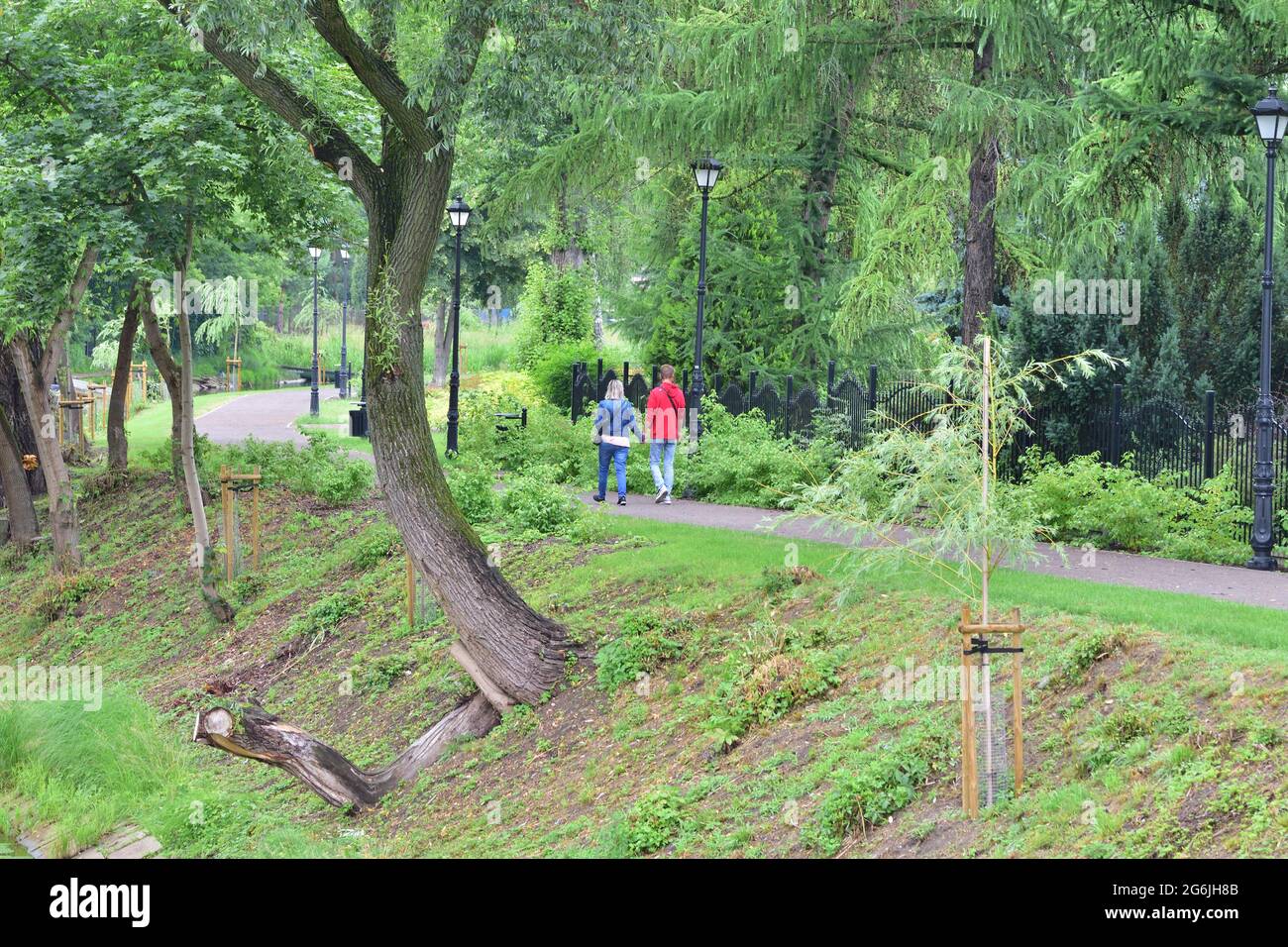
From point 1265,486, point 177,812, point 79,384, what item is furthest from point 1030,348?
point 79,384

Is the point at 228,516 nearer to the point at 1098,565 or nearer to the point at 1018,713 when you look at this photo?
the point at 1098,565

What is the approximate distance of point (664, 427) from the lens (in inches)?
787

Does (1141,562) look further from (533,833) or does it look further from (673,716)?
(533,833)

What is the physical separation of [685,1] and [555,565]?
31.8ft

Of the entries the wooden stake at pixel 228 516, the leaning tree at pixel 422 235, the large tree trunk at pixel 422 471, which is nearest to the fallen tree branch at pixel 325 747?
the leaning tree at pixel 422 235

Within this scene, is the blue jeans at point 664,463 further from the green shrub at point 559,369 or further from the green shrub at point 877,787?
the green shrub at point 559,369

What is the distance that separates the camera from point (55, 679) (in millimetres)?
17422

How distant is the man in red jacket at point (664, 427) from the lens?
20.0 metres

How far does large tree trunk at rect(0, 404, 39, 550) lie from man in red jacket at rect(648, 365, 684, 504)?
12.2 m

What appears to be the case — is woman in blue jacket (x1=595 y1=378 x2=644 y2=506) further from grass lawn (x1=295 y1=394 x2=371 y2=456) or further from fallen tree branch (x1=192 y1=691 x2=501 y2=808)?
grass lawn (x1=295 y1=394 x2=371 y2=456)

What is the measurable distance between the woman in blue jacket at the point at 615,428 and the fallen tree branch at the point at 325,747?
642cm

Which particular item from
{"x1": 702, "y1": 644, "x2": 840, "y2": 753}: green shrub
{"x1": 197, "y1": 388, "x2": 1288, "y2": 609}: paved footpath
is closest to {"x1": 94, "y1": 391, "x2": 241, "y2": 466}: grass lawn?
{"x1": 197, "y1": 388, "x2": 1288, "y2": 609}: paved footpath

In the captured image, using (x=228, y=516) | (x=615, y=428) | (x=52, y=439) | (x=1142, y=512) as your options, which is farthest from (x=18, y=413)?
(x=1142, y=512)

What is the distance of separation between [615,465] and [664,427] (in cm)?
89
